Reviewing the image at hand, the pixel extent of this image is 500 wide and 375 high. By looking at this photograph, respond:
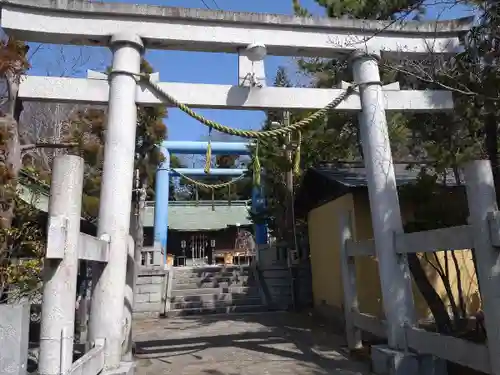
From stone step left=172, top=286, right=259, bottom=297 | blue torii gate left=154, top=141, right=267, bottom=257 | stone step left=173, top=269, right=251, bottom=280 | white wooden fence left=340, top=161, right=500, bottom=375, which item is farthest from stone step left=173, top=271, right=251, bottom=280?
white wooden fence left=340, top=161, right=500, bottom=375

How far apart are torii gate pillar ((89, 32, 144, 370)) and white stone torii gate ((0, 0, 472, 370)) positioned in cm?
1

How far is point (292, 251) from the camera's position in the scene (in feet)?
42.4

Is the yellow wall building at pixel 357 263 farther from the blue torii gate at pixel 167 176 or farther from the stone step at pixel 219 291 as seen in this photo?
the blue torii gate at pixel 167 176

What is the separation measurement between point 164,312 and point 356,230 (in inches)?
237

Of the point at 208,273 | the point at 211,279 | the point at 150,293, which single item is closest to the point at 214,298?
the point at 211,279

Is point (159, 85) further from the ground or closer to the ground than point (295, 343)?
further from the ground

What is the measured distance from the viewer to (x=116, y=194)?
5117mm

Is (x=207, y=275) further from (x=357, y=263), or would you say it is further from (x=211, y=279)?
(x=357, y=263)

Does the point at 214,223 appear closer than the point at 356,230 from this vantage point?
No

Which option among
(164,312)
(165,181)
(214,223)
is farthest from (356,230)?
(214,223)

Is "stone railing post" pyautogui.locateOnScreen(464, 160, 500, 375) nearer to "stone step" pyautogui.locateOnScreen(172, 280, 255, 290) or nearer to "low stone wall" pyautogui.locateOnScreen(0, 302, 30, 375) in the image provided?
"low stone wall" pyautogui.locateOnScreen(0, 302, 30, 375)

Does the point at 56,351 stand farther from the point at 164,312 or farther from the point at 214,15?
the point at 164,312

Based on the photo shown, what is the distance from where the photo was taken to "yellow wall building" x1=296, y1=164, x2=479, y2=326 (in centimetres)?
823

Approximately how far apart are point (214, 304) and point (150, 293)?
5.99 feet
